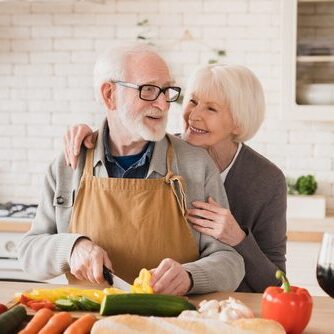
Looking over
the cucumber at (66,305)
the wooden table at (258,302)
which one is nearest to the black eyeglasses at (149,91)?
the wooden table at (258,302)

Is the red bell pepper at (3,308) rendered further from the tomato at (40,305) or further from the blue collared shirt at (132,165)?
the blue collared shirt at (132,165)

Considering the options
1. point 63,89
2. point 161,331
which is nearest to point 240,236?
point 161,331

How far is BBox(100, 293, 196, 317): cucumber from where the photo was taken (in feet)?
6.14

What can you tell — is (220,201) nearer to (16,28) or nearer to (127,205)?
(127,205)

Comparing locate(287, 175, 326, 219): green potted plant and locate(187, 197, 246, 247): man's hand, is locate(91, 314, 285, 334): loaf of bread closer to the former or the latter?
locate(187, 197, 246, 247): man's hand

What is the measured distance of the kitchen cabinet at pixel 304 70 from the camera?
4.14 metres

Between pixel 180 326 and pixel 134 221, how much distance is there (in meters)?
0.65

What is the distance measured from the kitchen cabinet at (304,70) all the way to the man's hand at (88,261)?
85.7 inches

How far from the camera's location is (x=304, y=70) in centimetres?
418

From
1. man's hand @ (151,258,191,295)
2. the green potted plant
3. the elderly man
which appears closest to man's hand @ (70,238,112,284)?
the elderly man

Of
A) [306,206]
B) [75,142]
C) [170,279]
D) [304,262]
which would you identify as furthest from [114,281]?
[306,206]

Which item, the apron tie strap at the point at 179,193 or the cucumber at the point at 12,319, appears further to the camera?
the apron tie strap at the point at 179,193

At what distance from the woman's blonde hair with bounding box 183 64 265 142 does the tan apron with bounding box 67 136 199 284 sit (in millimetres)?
495

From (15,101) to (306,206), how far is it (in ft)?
6.33
